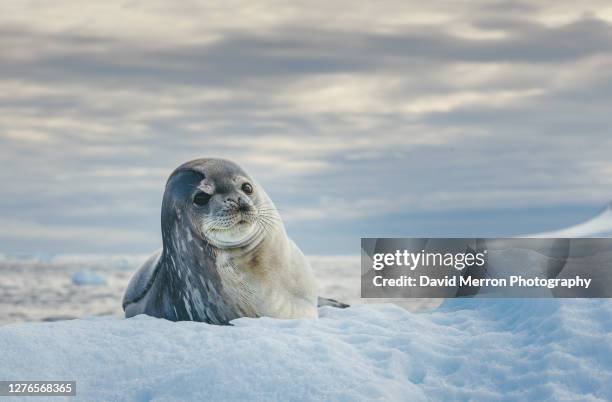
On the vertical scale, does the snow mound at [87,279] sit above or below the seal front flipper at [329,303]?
below

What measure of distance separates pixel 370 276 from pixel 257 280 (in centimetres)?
138

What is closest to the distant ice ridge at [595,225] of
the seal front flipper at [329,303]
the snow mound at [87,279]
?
the seal front flipper at [329,303]

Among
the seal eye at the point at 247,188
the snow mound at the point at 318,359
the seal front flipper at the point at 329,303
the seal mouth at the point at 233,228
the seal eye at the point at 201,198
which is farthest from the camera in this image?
the seal front flipper at the point at 329,303

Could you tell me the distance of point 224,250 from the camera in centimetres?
701

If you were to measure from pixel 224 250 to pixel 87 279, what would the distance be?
2387 cm

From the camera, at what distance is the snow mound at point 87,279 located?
2959cm

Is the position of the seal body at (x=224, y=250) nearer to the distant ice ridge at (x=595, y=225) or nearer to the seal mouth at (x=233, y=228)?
the seal mouth at (x=233, y=228)

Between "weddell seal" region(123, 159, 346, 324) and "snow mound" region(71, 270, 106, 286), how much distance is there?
23088mm

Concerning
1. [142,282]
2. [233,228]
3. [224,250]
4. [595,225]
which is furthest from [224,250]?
[595,225]

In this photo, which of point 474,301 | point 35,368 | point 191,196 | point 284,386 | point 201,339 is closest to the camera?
point 284,386

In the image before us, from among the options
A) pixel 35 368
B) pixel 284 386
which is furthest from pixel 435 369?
pixel 35 368

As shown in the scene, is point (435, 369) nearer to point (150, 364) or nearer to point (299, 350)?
point (299, 350)

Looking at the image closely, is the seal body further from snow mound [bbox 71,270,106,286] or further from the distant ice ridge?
snow mound [bbox 71,270,106,286]

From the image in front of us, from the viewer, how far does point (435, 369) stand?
5676 mm
